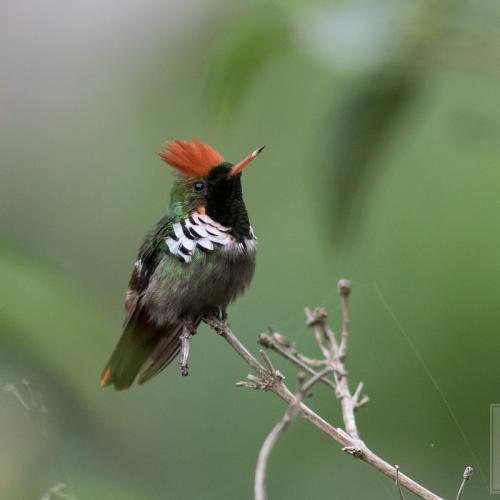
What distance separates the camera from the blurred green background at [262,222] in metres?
1.40

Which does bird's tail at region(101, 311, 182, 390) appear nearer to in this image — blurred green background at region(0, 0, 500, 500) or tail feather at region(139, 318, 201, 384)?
tail feather at region(139, 318, 201, 384)

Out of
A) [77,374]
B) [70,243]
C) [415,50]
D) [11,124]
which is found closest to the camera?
[415,50]

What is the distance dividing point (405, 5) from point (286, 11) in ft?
1.09

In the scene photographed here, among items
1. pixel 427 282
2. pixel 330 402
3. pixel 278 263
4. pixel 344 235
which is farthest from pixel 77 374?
pixel 278 263

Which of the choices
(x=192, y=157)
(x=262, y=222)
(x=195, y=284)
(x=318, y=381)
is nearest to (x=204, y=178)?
(x=192, y=157)

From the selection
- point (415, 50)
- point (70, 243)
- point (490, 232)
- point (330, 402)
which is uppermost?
point (415, 50)

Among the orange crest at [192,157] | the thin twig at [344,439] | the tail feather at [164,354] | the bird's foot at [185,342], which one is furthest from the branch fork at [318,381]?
the orange crest at [192,157]

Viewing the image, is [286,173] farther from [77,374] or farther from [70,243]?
[77,374]

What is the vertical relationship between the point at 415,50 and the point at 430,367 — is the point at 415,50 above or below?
above

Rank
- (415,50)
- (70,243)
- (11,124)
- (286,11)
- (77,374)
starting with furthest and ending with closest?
(11,124) → (70,243) → (286,11) → (77,374) → (415,50)

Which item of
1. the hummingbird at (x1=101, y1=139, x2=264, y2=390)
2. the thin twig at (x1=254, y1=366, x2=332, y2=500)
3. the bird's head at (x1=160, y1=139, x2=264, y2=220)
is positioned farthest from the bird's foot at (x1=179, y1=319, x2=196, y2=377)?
the thin twig at (x1=254, y1=366, x2=332, y2=500)

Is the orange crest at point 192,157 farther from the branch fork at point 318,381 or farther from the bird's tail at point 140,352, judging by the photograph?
the branch fork at point 318,381

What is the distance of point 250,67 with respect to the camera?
1.62 metres

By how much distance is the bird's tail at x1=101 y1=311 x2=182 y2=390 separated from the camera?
2523 millimetres
